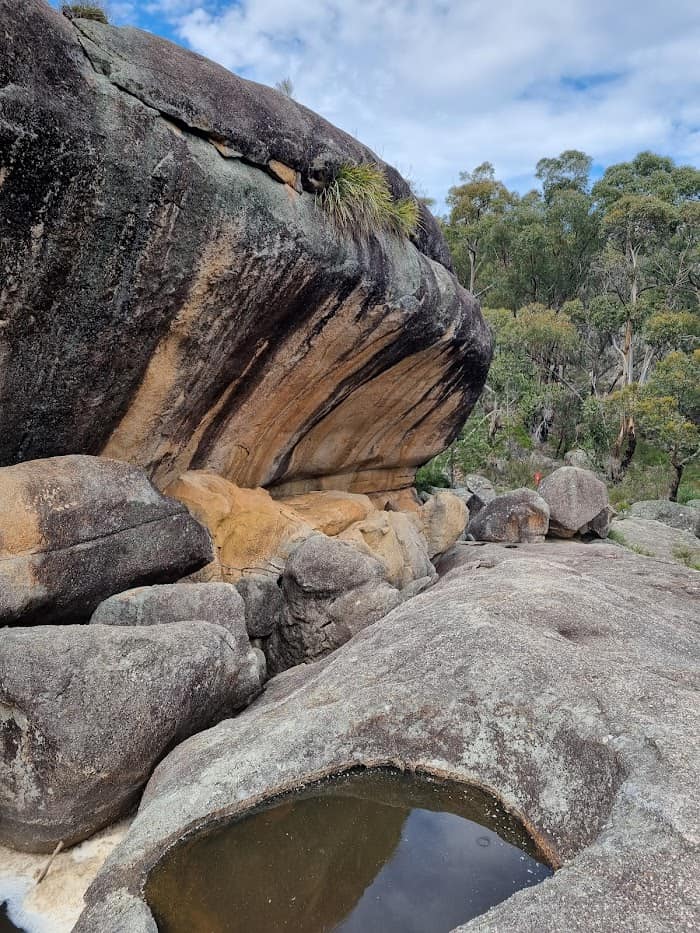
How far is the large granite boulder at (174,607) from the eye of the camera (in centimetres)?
589

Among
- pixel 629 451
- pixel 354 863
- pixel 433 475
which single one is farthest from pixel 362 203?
pixel 629 451

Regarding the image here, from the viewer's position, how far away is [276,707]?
15.9ft

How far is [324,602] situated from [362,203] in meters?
4.56

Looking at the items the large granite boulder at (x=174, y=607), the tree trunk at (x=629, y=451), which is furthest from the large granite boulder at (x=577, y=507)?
the tree trunk at (x=629, y=451)

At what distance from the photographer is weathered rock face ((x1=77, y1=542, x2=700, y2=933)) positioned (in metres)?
2.72

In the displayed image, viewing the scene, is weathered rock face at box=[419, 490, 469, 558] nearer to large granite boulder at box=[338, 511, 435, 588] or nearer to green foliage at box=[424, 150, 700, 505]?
large granite boulder at box=[338, 511, 435, 588]

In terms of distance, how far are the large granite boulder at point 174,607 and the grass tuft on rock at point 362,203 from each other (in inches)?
168

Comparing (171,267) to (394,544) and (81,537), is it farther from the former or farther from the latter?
(394,544)

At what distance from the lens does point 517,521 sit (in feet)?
43.1

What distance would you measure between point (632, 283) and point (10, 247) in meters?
26.7

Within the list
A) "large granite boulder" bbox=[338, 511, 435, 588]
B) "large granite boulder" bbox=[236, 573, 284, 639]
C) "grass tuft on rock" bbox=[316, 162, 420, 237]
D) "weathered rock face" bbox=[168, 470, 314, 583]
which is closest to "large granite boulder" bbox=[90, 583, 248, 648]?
"large granite boulder" bbox=[236, 573, 284, 639]

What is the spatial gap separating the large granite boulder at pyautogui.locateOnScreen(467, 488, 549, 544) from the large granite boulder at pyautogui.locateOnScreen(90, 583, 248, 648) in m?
7.92

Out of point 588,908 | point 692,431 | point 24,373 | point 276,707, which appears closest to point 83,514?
point 24,373

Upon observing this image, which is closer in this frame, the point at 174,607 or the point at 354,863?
the point at 354,863
